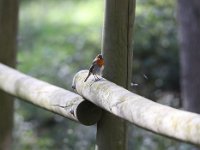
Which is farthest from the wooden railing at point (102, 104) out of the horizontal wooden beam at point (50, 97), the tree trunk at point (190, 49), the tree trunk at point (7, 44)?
the tree trunk at point (190, 49)

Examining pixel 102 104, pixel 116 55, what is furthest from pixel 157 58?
pixel 102 104

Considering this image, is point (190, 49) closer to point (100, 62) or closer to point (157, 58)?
point (100, 62)

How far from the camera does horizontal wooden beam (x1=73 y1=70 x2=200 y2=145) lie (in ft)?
8.04

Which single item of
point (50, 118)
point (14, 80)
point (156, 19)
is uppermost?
point (14, 80)

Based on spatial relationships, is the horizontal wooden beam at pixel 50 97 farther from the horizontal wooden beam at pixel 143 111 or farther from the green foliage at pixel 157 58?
the green foliage at pixel 157 58

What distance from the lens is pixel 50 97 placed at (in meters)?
3.90

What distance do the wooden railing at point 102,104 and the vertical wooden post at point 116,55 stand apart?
4.0 inches

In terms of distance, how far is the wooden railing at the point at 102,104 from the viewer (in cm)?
250

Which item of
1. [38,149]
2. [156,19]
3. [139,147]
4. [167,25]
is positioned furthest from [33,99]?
[167,25]

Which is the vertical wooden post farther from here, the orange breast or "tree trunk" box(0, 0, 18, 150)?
"tree trunk" box(0, 0, 18, 150)

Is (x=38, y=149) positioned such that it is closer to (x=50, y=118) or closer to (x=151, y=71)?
(x=50, y=118)

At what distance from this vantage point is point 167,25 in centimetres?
971

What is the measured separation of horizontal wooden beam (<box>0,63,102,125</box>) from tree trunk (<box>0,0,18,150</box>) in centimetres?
38

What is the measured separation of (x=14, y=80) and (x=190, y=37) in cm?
273
